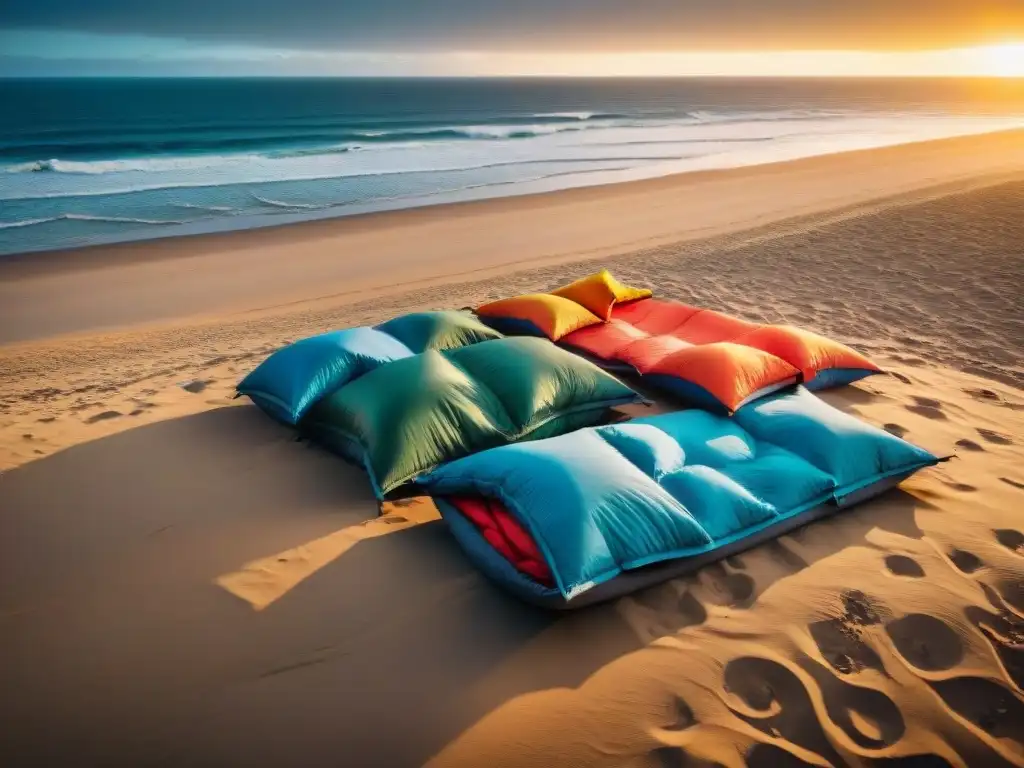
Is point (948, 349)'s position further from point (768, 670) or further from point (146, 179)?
point (146, 179)

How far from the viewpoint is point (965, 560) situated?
329 cm

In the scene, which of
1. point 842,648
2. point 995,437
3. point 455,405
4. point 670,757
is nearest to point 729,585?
point 842,648

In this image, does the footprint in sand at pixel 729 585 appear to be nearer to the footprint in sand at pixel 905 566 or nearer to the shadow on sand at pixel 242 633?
the shadow on sand at pixel 242 633

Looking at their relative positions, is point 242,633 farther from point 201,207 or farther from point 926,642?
point 201,207

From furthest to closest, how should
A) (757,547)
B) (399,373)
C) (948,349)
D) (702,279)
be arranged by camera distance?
(702,279)
(948,349)
(399,373)
(757,547)

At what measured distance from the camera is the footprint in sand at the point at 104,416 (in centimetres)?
474

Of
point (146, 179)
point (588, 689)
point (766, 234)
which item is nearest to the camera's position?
point (588, 689)

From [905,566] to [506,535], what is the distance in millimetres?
1935

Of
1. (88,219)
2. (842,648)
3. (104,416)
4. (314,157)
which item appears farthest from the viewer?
(314,157)

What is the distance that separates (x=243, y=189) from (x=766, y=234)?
40.2ft

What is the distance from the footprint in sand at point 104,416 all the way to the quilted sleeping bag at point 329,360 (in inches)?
38.3

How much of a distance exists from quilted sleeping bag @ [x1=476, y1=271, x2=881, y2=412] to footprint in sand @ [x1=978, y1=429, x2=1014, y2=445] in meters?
0.84

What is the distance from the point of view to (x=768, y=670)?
2.67m

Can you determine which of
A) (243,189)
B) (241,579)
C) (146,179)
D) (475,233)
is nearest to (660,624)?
(241,579)
